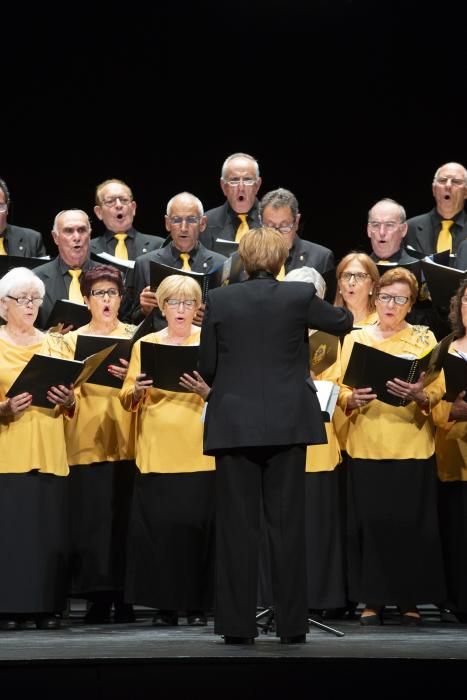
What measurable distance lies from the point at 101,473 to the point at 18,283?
1.00 m

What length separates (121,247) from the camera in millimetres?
6789

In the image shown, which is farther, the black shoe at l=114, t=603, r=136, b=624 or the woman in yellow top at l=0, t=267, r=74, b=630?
the black shoe at l=114, t=603, r=136, b=624

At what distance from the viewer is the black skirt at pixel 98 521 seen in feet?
19.2

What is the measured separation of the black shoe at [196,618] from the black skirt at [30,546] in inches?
21.2

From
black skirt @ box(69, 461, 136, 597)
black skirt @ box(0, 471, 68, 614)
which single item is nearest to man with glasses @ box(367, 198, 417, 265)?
black skirt @ box(69, 461, 136, 597)

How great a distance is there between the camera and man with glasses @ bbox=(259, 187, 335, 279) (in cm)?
622

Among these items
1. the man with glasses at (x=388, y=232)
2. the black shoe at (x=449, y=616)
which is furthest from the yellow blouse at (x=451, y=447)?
the man with glasses at (x=388, y=232)

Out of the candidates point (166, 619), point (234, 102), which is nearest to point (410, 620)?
point (166, 619)

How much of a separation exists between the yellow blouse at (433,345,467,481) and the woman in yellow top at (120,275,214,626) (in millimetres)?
997

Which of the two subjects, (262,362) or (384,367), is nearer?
(262,362)

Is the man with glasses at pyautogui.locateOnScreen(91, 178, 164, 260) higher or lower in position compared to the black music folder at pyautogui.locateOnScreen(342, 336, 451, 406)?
higher

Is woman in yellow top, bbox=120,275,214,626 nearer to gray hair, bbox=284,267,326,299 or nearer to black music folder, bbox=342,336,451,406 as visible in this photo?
gray hair, bbox=284,267,326,299

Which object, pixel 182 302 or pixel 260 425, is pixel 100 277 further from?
pixel 260 425

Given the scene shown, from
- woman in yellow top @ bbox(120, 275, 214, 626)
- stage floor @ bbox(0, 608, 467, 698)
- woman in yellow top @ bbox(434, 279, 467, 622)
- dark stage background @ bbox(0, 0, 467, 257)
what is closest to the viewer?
stage floor @ bbox(0, 608, 467, 698)
